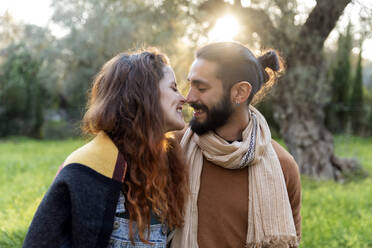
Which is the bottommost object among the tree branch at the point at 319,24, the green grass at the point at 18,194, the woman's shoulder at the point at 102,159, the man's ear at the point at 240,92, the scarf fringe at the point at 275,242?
the green grass at the point at 18,194

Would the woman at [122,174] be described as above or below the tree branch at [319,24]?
below

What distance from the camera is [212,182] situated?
6.95ft

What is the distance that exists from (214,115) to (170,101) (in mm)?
419

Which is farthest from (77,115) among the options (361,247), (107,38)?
(361,247)

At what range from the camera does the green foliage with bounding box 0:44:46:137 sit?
1625 centimetres

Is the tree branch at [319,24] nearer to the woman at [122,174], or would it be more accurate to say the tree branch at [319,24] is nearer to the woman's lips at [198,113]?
the woman's lips at [198,113]

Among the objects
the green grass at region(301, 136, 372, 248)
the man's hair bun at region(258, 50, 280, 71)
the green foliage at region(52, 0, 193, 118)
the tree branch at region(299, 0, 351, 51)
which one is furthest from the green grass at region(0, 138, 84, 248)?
the tree branch at region(299, 0, 351, 51)

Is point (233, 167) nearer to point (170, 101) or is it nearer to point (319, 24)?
point (170, 101)

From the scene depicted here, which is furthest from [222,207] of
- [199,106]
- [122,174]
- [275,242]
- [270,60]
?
[270,60]

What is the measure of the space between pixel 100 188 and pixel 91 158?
0.44 feet

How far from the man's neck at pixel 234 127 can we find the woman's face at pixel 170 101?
0.44m

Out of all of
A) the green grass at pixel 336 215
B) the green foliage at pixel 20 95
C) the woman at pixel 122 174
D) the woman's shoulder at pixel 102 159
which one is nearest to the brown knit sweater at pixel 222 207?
the woman at pixel 122 174

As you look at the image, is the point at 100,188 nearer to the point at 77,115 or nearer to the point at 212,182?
the point at 212,182

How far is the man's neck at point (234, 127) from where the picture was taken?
223cm
